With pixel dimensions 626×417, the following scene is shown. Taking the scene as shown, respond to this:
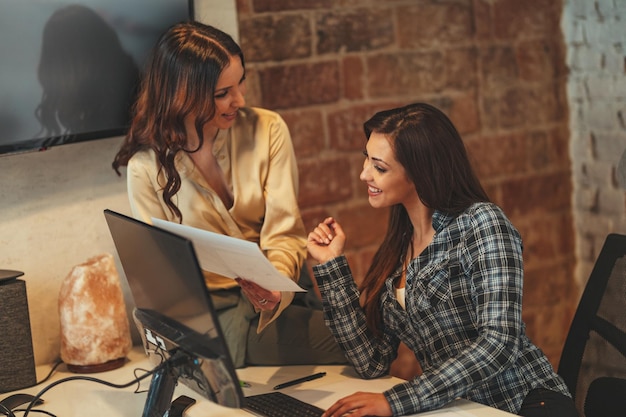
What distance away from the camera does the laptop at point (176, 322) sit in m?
1.58

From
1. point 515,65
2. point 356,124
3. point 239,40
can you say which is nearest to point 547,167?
point 515,65

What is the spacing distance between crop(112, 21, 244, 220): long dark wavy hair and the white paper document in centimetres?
49

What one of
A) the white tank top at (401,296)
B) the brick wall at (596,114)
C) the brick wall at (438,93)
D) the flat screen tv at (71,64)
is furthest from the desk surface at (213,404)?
the brick wall at (596,114)

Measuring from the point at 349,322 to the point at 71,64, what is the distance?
3.31 feet

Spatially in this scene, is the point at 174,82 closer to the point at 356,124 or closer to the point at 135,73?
the point at 135,73

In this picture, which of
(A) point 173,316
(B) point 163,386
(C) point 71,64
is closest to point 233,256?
(A) point 173,316

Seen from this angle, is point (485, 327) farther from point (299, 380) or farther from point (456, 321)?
point (299, 380)

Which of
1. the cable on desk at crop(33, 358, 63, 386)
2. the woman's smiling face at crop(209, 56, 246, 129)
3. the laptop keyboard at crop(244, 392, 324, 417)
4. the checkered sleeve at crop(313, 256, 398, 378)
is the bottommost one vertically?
the cable on desk at crop(33, 358, 63, 386)

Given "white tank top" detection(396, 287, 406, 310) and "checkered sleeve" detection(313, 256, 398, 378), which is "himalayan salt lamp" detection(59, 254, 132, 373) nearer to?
"checkered sleeve" detection(313, 256, 398, 378)

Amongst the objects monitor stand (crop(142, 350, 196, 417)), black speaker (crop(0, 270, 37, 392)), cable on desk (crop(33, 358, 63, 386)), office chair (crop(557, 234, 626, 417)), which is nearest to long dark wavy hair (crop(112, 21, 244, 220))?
black speaker (crop(0, 270, 37, 392))

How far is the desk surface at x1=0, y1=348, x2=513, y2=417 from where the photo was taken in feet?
6.61

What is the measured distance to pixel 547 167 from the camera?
3.56 m

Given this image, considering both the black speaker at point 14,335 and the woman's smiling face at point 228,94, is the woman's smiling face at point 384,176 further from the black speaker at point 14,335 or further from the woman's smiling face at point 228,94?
the black speaker at point 14,335

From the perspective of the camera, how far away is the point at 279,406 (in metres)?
2.00
